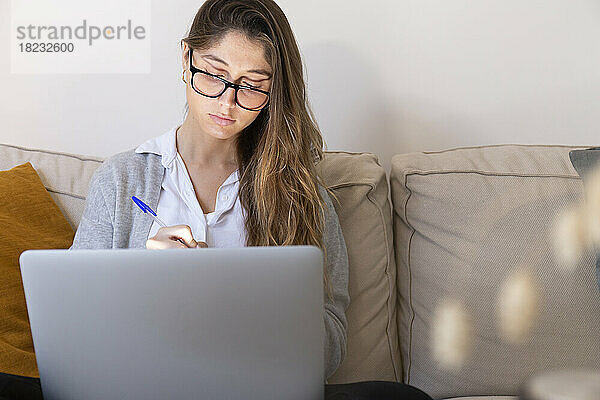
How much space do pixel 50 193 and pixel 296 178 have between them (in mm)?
547

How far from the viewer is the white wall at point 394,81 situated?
1827 mm

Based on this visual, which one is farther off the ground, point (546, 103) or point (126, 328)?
point (546, 103)

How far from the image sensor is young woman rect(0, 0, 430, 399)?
1.36 meters

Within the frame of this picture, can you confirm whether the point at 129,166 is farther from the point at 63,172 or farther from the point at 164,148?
the point at 63,172

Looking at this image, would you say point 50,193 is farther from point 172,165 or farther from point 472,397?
point 472,397

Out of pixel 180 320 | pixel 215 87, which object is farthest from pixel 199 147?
pixel 180 320

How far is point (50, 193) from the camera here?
1.51 meters

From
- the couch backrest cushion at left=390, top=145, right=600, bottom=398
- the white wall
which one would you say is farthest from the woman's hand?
the white wall

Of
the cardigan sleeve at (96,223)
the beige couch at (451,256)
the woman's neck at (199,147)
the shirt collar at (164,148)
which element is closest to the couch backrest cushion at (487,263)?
the beige couch at (451,256)

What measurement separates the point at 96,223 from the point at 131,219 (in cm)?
7

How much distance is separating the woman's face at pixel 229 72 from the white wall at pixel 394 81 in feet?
1.58

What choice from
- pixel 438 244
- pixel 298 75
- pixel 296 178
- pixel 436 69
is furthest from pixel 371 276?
pixel 436 69

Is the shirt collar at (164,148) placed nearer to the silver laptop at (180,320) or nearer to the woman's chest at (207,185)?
the woman's chest at (207,185)

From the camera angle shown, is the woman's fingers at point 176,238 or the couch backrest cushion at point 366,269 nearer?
the woman's fingers at point 176,238
